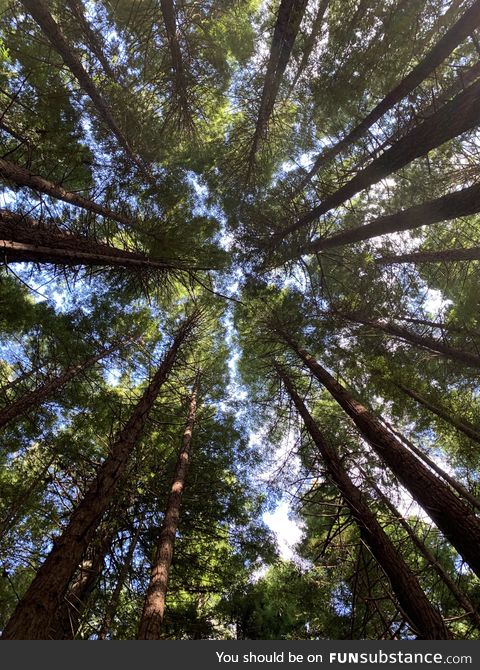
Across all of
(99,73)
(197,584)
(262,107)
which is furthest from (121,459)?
(99,73)

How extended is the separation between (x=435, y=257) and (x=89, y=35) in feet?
33.5

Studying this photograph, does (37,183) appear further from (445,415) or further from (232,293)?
(445,415)

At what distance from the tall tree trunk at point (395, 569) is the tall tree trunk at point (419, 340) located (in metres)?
5.46

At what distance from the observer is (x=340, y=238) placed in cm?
829

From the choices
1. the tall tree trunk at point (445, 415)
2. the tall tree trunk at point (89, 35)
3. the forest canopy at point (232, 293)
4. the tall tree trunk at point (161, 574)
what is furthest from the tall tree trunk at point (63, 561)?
the tall tree trunk at point (89, 35)

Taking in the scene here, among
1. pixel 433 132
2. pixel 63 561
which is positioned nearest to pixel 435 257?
pixel 433 132

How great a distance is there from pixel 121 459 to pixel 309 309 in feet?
25.8

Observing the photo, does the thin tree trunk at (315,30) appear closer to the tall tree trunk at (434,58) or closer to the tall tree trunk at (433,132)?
the tall tree trunk at (434,58)

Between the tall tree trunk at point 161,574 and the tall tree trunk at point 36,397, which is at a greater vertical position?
the tall tree trunk at point 36,397

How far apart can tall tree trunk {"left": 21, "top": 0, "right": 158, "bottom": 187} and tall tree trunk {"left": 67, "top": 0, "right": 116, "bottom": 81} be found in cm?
48

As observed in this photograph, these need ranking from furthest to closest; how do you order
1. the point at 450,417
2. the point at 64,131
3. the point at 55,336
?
the point at 55,336 → the point at 64,131 → the point at 450,417

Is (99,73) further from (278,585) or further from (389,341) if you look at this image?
(278,585)

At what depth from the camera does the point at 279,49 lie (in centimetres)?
727

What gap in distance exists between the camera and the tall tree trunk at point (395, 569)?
3270 millimetres
